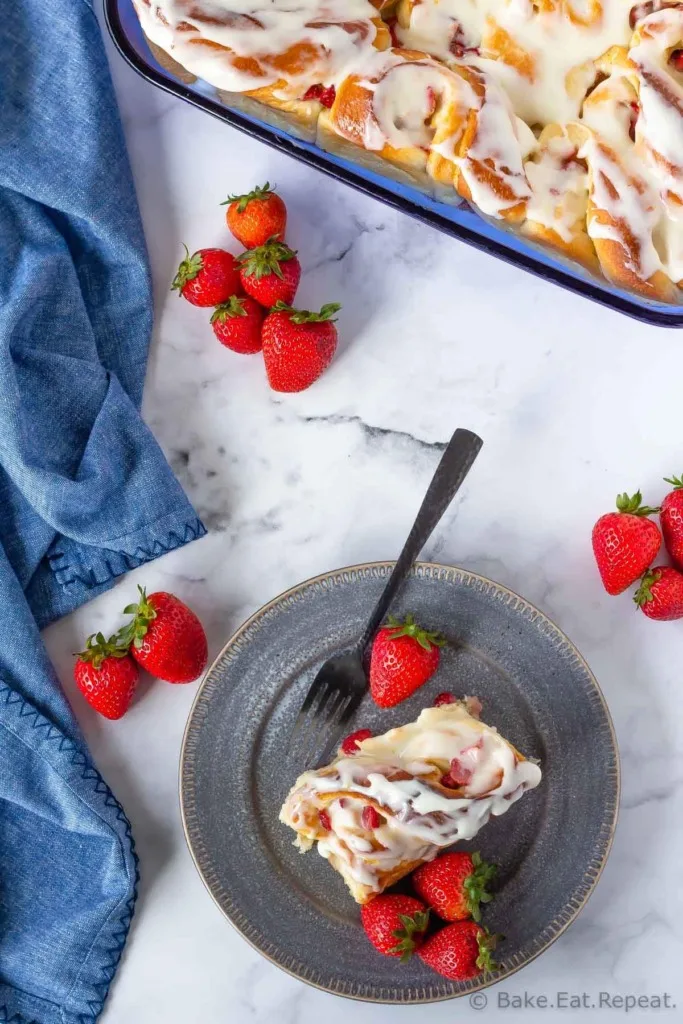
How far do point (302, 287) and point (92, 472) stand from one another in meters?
0.41

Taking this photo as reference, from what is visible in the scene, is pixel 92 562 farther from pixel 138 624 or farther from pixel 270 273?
pixel 270 273

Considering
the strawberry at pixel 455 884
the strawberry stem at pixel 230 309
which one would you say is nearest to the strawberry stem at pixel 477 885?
the strawberry at pixel 455 884

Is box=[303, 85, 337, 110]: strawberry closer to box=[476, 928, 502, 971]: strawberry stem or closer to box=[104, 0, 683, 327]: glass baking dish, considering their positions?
box=[104, 0, 683, 327]: glass baking dish

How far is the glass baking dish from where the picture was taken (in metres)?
1.19

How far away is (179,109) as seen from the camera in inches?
56.6

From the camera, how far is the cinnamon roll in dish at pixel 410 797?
1201 mm

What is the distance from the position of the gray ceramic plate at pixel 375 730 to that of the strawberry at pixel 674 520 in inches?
8.2

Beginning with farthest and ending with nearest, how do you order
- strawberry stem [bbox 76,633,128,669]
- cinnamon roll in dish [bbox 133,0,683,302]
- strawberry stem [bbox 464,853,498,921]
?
1. strawberry stem [bbox 76,633,128,669]
2. strawberry stem [bbox 464,853,498,921]
3. cinnamon roll in dish [bbox 133,0,683,302]

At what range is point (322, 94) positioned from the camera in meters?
1.17

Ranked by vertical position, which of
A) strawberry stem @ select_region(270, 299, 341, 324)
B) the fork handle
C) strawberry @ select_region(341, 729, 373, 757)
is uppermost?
strawberry stem @ select_region(270, 299, 341, 324)

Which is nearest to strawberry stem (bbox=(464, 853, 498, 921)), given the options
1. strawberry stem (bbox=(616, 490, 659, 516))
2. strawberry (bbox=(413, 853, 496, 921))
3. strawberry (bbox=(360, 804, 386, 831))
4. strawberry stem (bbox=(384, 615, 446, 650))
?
strawberry (bbox=(413, 853, 496, 921))

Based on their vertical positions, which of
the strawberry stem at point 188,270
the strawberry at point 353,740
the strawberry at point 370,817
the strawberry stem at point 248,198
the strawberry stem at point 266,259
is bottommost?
the strawberry at point 353,740

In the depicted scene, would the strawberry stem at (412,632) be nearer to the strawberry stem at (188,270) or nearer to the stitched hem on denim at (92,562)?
the stitched hem on denim at (92,562)

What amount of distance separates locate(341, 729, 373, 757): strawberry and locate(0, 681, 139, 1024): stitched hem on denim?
340 mm
